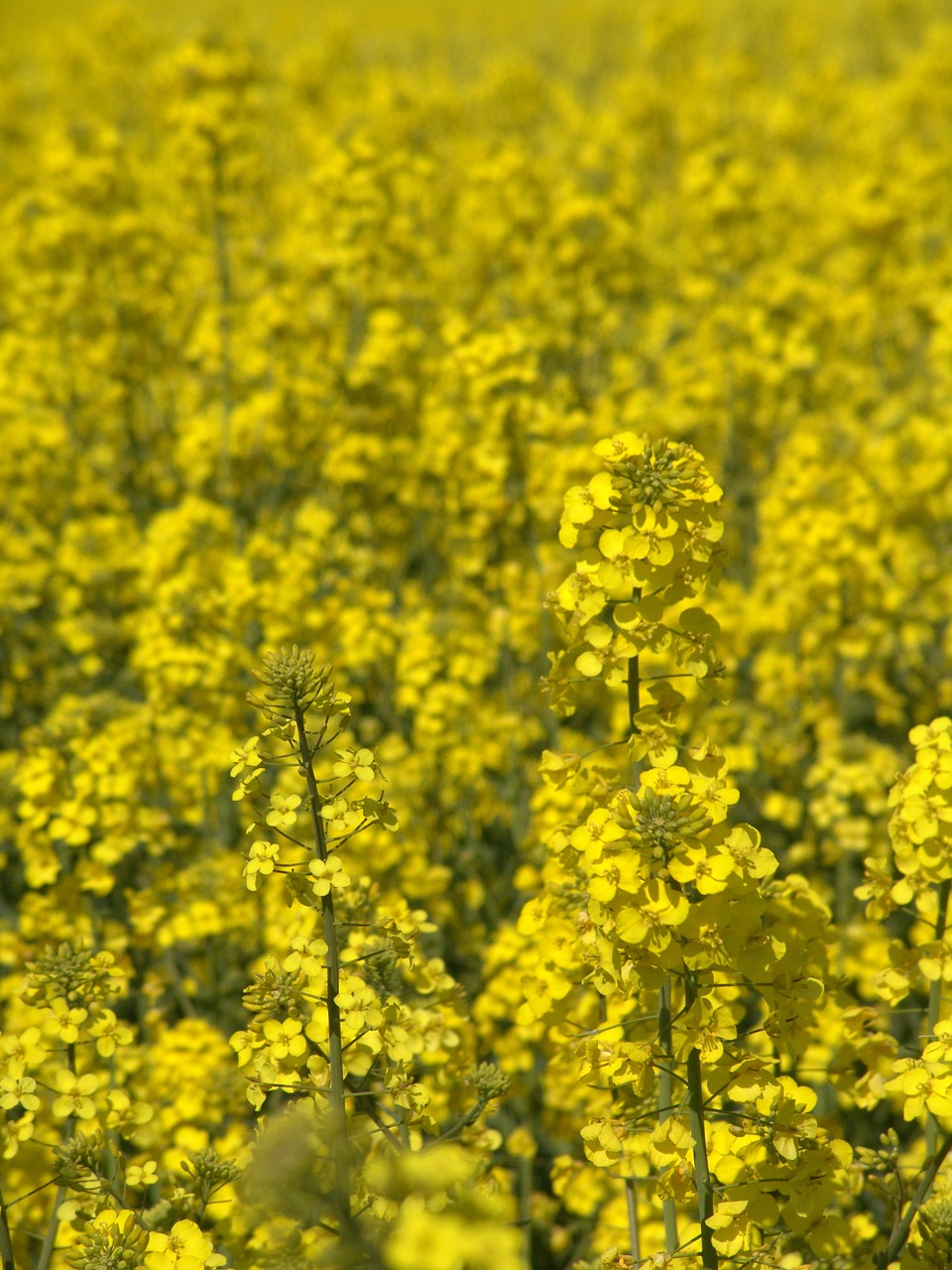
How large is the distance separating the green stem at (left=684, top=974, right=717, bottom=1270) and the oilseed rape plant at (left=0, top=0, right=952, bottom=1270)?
12 millimetres

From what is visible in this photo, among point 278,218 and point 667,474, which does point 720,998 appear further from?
point 278,218

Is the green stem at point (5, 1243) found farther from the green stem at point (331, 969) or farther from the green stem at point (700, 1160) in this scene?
the green stem at point (700, 1160)

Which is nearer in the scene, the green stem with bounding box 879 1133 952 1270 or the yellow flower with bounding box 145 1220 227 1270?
the yellow flower with bounding box 145 1220 227 1270

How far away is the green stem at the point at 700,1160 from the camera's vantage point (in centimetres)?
242

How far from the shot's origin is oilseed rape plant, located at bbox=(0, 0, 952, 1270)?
8.39 ft

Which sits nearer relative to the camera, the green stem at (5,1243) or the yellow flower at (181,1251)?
the yellow flower at (181,1251)

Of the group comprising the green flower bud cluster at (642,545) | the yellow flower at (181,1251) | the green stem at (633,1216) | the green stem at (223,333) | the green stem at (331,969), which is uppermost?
the green stem at (223,333)

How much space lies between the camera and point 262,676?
8.32ft

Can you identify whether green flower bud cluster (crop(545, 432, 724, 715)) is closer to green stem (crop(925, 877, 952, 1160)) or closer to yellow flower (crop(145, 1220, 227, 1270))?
green stem (crop(925, 877, 952, 1160))

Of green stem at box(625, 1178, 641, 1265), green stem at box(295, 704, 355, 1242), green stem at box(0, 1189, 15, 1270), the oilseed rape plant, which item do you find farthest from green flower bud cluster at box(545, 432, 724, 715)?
green stem at box(0, 1189, 15, 1270)

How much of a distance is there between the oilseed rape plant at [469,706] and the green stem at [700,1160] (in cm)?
1

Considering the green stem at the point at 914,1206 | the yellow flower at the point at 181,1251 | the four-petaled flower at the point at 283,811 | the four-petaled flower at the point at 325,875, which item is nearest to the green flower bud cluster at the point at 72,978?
the yellow flower at the point at 181,1251

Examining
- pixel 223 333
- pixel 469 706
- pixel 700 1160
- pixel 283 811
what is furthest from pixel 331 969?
pixel 223 333

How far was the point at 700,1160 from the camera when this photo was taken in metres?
2.43
